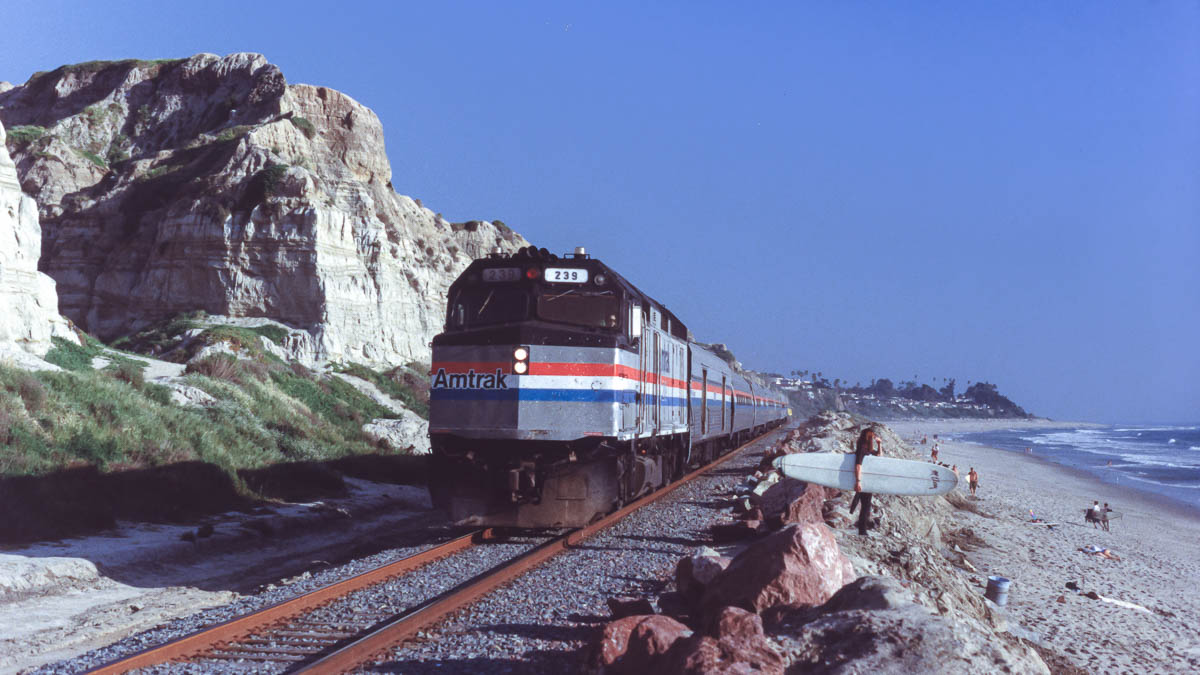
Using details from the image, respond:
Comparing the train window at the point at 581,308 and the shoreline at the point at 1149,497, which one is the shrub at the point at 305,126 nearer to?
the train window at the point at 581,308

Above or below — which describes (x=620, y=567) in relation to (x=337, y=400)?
below

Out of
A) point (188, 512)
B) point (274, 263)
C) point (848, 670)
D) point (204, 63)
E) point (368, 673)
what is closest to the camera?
point (848, 670)

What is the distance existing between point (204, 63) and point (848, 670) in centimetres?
5585

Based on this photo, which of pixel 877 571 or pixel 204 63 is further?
pixel 204 63

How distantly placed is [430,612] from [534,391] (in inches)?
173

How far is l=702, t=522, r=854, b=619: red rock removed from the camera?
21.2ft

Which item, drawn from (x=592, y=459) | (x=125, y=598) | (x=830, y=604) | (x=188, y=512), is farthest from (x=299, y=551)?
(x=830, y=604)

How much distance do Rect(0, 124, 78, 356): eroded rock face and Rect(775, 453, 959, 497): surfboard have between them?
17901 millimetres

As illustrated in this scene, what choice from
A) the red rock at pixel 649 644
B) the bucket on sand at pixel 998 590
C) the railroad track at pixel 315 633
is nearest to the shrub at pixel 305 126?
the railroad track at pixel 315 633

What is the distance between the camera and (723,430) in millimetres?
26953

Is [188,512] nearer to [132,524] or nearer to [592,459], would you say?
[132,524]

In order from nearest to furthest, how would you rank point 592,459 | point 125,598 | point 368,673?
point 368,673 → point 125,598 → point 592,459

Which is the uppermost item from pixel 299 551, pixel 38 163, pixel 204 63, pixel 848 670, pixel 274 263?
A: pixel 204 63

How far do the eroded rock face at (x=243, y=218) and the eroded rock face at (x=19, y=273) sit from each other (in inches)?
455
